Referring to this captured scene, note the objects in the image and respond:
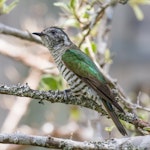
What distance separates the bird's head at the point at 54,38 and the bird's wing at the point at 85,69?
140 mm

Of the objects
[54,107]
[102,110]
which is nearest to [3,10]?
[102,110]

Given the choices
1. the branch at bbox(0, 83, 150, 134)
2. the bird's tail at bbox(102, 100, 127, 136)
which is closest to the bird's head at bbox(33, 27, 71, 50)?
the branch at bbox(0, 83, 150, 134)

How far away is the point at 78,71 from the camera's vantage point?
13.5ft

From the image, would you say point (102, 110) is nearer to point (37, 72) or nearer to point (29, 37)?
point (29, 37)

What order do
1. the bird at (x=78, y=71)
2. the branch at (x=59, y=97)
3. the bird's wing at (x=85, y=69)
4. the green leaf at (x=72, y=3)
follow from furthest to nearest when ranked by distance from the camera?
1. the green leaf at (x=72, y=3)
2. the bird's wing at (x=85, y=69)
3. the bird at (x=78, y=71)
4. the branch at (x=59, y=97)

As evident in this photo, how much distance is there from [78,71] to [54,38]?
368mm

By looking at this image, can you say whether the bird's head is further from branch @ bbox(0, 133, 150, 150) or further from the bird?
branch @ bbox(0, 133, 150, 150)

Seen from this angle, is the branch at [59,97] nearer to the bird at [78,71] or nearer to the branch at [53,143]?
the bird at [78,71]

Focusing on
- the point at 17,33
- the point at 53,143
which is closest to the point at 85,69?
the point at 17,33

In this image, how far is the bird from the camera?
12.7 ft

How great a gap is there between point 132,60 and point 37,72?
17.5 ft

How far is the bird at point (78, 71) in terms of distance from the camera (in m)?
3.86

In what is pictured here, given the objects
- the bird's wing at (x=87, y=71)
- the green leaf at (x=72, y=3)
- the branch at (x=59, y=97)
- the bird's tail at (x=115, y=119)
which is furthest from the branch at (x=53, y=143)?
the green leaf at (x=72, y=3)

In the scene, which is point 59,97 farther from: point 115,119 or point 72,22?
point 72,22
